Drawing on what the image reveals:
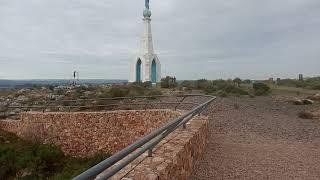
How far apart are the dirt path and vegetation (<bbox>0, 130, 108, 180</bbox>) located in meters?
5.51

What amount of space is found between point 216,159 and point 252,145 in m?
2.72

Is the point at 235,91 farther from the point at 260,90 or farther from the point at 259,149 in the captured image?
the point at 259,149

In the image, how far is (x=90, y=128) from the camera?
2056 cm

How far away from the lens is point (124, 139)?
1923 cm

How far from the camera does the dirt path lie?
1006 cm

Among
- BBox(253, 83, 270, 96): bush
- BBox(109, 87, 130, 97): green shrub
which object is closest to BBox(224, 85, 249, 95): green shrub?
BBox(253, 83, 270, 96): bush

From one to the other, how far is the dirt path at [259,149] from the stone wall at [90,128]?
288 cm

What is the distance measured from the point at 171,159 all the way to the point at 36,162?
42.5 ft

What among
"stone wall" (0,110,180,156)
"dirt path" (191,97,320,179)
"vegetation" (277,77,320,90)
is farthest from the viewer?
"vegetation" (277,77,320,90)

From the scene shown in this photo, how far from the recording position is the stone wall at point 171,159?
6.57 m

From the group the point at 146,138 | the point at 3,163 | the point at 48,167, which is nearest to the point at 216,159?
the point at 146,138

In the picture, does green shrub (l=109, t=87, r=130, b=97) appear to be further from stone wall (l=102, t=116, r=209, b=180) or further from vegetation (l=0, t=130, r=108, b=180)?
stone wall (l=102, t=116, r=209, b=180)

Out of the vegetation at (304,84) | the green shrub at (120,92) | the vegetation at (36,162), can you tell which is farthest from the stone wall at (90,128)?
the vegetation at (304,84)

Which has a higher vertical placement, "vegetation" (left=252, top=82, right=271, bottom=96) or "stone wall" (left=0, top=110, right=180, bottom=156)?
"vegetation" (left=252, top=82, right=271, bottom=96)
